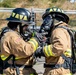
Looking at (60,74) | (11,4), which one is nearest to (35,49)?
(60,74)

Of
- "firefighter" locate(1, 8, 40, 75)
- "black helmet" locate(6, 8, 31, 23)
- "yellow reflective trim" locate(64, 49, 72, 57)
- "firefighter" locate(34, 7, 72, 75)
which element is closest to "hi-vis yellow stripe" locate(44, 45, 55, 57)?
"firefighter" locate(34, 7, 72, 75)

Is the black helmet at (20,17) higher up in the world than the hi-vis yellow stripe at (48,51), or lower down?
higher up

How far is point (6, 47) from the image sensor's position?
5.08 meters

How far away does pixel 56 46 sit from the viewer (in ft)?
16.1

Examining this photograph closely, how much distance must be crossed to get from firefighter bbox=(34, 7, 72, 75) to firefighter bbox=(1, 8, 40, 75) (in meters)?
0.18

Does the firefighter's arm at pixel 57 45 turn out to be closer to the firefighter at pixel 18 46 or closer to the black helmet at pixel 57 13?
the firefighter at pixel 18 46

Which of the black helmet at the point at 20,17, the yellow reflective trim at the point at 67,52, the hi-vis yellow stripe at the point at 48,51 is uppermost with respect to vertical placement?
the black helmet at the point at 20,17

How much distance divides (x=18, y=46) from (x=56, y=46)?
51 cm

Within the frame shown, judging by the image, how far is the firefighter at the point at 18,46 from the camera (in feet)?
16.4

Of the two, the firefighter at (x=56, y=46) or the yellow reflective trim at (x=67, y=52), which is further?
the yellow reflective trim at (x=67, y=52)

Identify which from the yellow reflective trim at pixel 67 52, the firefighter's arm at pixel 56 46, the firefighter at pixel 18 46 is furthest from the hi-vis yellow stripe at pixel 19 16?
the yellow reflective trim at pixel 67 52

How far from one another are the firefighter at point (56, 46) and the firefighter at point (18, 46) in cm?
18

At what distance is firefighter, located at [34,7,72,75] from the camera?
4.93 meters

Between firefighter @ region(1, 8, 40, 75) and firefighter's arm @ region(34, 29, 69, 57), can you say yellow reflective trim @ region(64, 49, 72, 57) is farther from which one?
firefighter @ region(1, 8, 40, 75)
